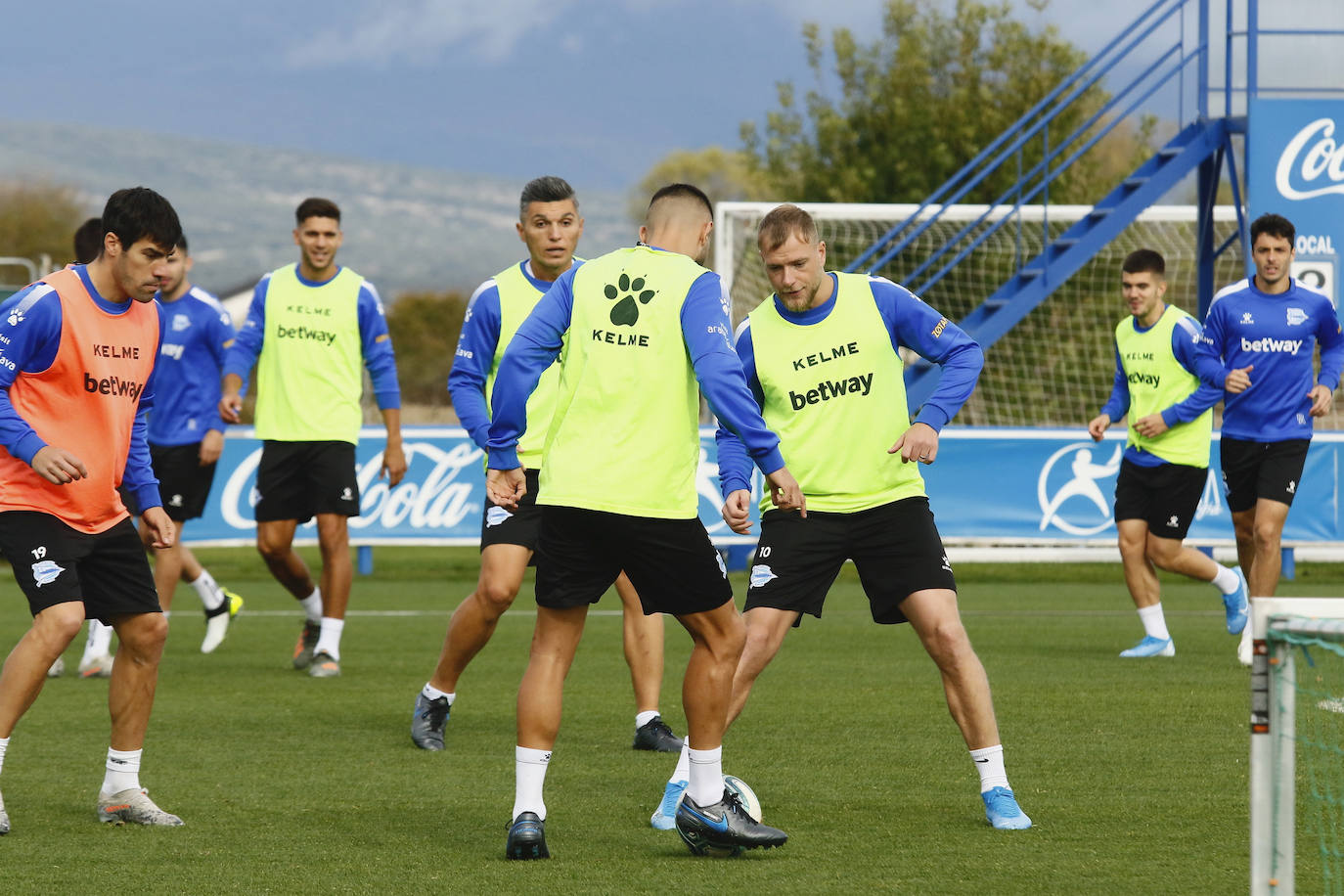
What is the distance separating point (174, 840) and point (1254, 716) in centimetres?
343

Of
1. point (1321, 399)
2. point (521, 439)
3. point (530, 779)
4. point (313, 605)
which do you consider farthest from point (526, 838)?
point (1321, 399)

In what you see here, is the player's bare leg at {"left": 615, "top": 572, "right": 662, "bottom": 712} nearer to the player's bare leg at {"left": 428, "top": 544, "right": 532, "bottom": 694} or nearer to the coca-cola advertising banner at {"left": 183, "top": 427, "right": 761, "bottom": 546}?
the player's bare leg at {"left": 428, "top": 544, "right": 532, "bottom": 694}

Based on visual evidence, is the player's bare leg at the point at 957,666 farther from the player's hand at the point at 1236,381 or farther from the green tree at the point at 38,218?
the green tree at the point at 38,218

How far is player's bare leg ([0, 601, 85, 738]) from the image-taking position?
17.6 ft

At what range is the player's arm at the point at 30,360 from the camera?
16.9ft

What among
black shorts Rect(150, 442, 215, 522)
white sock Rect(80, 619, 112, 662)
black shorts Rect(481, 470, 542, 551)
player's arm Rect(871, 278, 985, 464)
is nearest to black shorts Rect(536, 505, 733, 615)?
player's arm Rect(871, 278, 985, 464)

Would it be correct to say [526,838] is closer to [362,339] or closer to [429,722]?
[429,722]

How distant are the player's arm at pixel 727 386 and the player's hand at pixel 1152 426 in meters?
5.41

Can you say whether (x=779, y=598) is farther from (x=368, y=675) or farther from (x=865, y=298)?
(x=368, y=675)

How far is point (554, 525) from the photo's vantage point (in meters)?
5.06

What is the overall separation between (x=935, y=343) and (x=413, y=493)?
438 inches

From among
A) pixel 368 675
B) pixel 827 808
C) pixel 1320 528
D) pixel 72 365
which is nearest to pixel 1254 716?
pixel 827 808

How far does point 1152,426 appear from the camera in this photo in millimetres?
9742

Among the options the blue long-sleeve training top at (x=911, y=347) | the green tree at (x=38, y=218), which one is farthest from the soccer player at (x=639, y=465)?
the green tree at (x=38, y=218)
